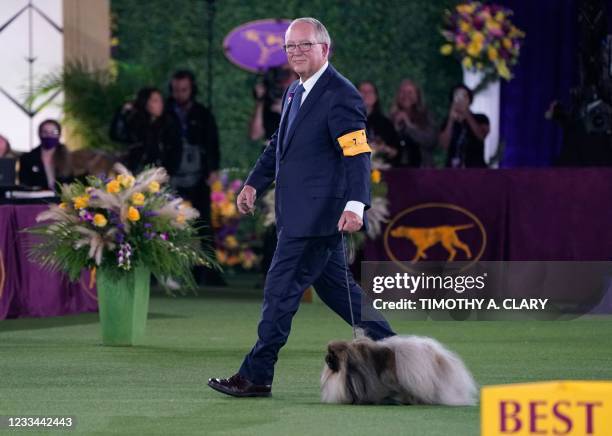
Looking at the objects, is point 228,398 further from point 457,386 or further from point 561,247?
point 561,247

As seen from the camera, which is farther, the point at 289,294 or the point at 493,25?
the point at 493,25

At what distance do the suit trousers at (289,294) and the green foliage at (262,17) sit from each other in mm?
8543

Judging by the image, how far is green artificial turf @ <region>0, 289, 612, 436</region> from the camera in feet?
17.8

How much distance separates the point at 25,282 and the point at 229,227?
12.7 feet

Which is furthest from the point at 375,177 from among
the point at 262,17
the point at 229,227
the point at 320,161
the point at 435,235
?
Answer: the point at 320,161

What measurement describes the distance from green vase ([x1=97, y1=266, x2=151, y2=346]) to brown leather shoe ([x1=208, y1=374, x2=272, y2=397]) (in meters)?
2.37

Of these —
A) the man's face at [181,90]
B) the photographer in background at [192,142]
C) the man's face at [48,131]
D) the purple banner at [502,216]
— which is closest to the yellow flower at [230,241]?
the photographer in background at [192,142]

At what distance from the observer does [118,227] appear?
27.7ft

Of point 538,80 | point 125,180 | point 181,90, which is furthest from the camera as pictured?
point 538,80

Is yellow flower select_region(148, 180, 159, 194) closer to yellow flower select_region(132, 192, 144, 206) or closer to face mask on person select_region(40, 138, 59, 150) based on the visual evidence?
yellow flower select_region(132, 192, 144, 206)

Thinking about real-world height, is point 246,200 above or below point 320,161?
below

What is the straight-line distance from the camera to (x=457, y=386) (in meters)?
5.83

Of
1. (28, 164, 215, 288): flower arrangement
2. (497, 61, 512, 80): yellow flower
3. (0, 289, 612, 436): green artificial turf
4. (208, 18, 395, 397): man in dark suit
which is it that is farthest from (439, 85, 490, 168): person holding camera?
(208, 18, 395, 397): man in dark suit

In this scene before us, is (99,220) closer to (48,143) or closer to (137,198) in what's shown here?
(137,198)
